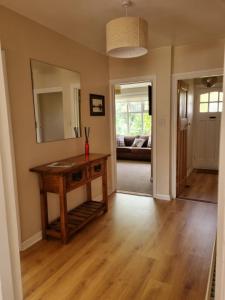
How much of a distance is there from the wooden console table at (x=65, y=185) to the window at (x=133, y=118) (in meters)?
5.16

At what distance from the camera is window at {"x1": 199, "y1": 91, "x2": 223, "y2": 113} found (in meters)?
5.15

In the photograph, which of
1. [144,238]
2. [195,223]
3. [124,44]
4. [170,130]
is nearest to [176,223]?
[195,223]

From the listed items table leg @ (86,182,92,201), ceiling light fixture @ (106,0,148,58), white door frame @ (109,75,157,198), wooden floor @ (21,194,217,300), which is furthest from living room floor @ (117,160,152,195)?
ceiling light fixture @ (106,0,148,58)

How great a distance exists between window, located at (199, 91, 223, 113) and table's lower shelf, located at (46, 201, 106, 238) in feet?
11.8

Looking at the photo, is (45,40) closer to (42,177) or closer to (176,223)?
(42,177)

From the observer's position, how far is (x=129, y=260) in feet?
7.05

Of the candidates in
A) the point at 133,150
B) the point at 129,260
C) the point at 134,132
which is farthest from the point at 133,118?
the point at 129,260

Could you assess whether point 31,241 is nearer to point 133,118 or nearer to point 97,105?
point 97,105

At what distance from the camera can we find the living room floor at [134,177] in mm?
4199

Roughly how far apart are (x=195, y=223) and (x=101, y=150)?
5.73 ft

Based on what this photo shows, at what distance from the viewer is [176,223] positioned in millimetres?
2857

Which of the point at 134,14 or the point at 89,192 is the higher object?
the point at 134,14

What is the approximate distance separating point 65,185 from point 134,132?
5986 mm

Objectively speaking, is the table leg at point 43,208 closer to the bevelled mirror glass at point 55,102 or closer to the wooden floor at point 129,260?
the wooden floor at point 129,260
